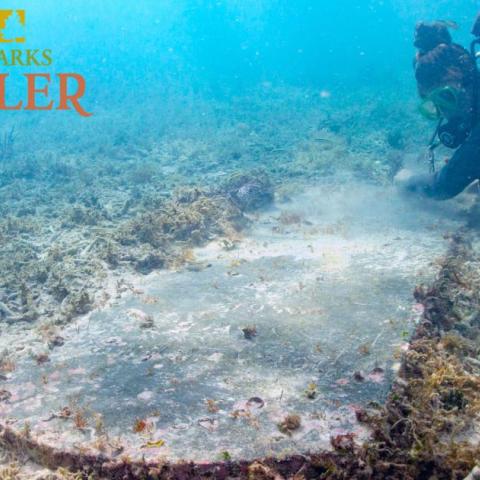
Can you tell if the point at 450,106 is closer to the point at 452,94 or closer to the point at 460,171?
the point at 452,94

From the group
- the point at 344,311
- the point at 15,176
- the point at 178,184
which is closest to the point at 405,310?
the point at 344,311

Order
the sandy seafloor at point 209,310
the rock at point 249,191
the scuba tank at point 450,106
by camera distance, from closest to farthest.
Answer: the sandy seafloor at point 209,310
the scuba tank at point 450,106
the rock at point 249,191

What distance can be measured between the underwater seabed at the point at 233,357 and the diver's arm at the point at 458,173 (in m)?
1.29

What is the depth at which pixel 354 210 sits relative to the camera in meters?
9.65

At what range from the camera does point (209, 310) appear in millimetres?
5637

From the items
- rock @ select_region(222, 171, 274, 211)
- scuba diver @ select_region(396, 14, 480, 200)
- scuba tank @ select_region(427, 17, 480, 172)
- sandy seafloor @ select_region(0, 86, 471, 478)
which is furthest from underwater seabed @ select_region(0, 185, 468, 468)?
rock @ select_region(222, 171, 274, 211)

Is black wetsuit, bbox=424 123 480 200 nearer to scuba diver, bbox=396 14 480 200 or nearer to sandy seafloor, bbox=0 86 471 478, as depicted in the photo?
scuba diver, bbox=396 14 480 200

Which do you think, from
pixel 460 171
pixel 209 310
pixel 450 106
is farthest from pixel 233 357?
pixel 450 106

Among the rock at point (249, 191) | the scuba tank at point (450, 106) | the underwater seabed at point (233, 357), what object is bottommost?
the underwater seabed at point (233, 357)

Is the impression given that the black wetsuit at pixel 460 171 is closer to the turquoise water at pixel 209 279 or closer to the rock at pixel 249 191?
the turquoise water at pixel 209 279

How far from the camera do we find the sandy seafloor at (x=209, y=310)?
3.70 metres

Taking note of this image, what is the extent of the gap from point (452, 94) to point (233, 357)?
6089 mm

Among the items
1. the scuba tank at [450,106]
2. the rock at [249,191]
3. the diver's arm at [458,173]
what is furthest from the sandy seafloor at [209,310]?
the scuba tank at [450,106]

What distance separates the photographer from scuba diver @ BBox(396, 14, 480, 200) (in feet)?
24.8
